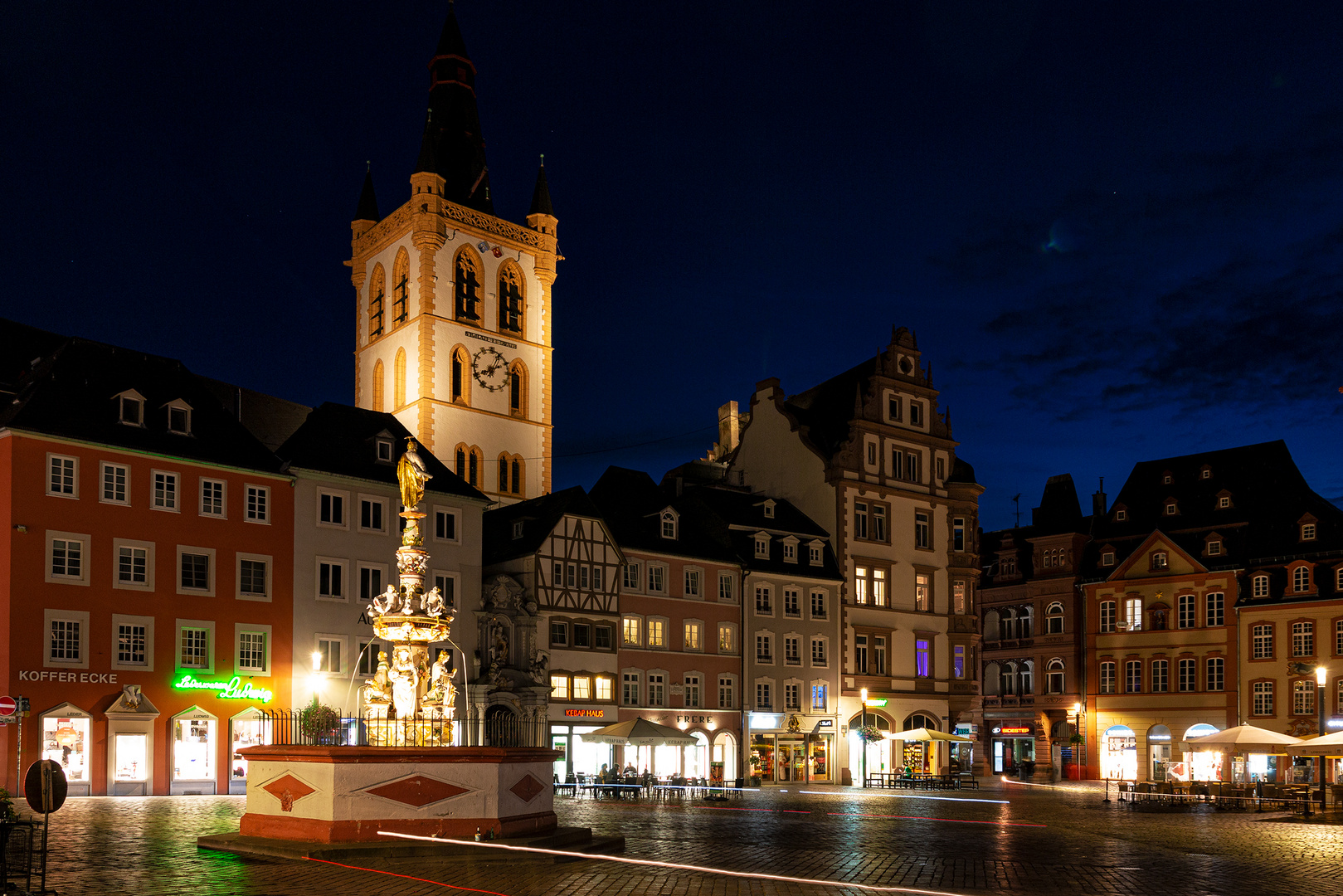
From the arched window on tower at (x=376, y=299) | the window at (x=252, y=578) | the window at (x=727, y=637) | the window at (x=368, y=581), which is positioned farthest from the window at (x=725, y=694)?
the arched window on tower at (x=376, y=299)

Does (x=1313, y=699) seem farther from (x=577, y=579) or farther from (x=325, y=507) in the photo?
(x=325, y=507)

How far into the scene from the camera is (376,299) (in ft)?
257

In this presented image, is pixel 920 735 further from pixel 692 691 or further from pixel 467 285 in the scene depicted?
pixel 467 285

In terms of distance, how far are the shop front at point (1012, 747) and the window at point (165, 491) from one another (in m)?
49.5

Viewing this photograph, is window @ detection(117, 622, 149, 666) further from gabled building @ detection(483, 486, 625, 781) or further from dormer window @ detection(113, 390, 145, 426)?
gabled building @ detection(483, 486, 625, 781)

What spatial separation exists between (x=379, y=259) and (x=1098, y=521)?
42.0 m

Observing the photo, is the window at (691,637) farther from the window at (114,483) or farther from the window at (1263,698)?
the window at (1263,698)

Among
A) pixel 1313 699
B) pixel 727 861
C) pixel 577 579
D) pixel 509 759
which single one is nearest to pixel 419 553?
pixel 509 759

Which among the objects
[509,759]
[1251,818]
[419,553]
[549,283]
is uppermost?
[549,283]

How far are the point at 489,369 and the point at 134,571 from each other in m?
34.0

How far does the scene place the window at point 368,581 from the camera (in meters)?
48.8

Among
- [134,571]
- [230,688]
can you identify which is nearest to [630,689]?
[230,688]

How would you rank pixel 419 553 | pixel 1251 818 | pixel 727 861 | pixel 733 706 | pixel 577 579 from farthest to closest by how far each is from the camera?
pixel 733 706, pixel 577 579, pixel 1251 818, pixel 419 553, pixel 727 861

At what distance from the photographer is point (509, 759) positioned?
75.7 ft
